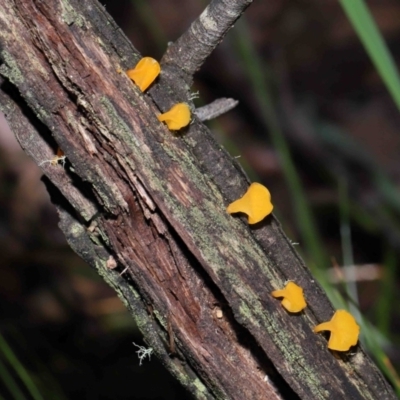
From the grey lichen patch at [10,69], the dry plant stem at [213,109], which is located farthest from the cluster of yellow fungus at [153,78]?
the grey lichen patch at [10,69]

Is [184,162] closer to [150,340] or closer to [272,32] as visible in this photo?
[150,340]

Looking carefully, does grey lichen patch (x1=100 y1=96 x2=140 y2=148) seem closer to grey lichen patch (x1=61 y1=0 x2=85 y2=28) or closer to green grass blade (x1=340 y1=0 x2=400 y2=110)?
grey lichen patch (x1=61 y1=0 x2=85 y2=28)

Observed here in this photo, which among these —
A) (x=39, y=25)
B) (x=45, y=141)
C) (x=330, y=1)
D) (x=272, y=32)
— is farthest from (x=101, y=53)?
(x=330, y=1)

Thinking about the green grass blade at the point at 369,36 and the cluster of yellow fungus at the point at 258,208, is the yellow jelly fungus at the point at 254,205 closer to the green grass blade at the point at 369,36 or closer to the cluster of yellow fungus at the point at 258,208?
the cluster of yellow fungus at the point at 258,208

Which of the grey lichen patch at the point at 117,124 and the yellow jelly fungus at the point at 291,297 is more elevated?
the grey lichen patch at the point at 117,124

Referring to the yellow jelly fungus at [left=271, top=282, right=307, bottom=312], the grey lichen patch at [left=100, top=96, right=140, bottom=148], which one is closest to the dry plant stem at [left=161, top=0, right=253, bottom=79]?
the grey lichen patch at [left=100, top=96, right=140, bottom=148]

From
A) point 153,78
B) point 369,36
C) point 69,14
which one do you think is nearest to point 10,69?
point 69,14
